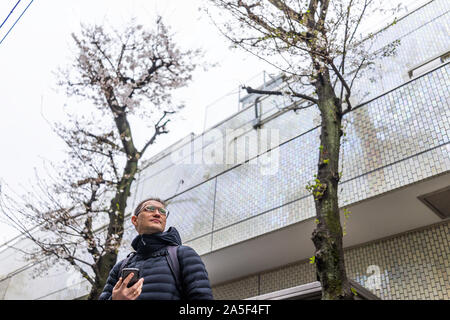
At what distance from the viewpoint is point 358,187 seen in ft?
18.3

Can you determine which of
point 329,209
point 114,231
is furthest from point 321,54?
point 114,231

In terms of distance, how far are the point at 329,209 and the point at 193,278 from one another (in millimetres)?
2422

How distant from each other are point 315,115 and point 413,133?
1.89 m

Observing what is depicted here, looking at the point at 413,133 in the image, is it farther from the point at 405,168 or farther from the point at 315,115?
the point at 315,115

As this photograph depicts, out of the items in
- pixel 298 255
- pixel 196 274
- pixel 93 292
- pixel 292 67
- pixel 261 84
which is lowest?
pixel 196 274

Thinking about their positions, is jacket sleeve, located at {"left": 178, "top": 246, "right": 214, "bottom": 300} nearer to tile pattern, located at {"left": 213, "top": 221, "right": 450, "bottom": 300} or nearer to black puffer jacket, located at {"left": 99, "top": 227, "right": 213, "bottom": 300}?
black puffer jacket, located at {"left": 99, "top": 227, "right": 213, "bottom": 300}

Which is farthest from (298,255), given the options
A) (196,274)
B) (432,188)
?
(196,274)

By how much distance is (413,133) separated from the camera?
17.6 ft

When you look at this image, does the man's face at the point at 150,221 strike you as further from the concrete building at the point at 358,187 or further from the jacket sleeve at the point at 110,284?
the concrete building at the point at 358,187

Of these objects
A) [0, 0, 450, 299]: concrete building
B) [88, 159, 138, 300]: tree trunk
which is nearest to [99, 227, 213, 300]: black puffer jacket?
[0, 0, 450, 299]: concrete building

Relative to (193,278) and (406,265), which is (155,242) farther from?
(406,265)

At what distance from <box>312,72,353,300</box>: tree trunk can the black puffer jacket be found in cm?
186

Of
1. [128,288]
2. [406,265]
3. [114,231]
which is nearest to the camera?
[128,288]

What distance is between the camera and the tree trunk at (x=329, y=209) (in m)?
3.61
